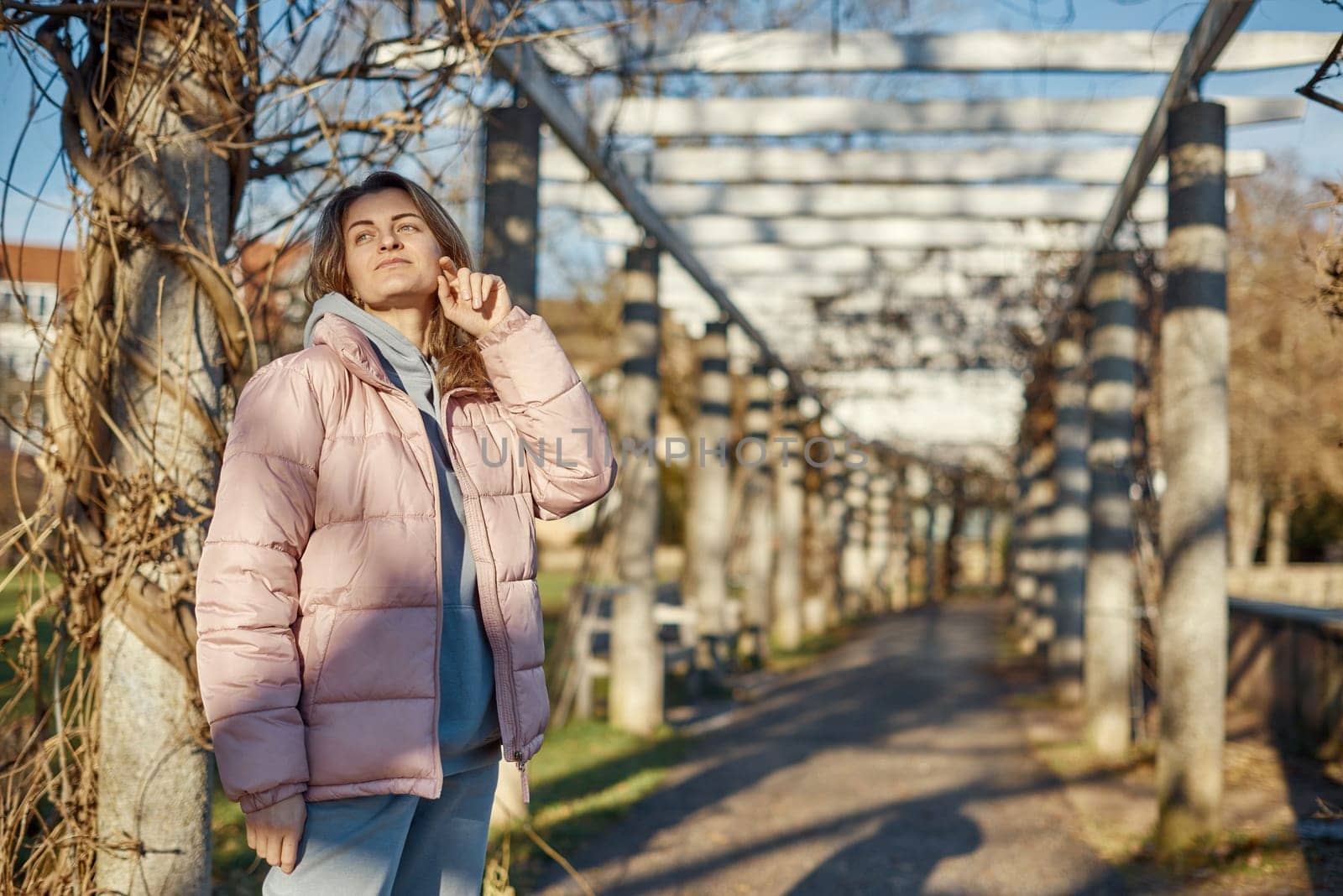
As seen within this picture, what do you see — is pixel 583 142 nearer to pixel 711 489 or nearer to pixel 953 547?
pixel 711 489

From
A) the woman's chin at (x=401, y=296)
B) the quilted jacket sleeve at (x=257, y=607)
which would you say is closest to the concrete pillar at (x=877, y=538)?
the woman's chin at (x=401, y=296)

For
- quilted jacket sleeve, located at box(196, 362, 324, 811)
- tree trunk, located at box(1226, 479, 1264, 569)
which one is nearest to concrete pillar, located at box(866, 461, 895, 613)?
tree trunk, located at box(1226, 479, 1264, 569)

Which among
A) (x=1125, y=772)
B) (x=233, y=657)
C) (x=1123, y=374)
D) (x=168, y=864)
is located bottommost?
(x=1125, y=772)

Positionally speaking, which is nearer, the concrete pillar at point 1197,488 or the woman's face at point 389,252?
the woman's face at point 389,252

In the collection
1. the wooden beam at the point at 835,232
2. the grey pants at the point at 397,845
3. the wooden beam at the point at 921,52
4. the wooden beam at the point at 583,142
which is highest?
the wooden beam at the point at 921,52

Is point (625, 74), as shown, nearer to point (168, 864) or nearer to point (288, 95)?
point (288, 95)

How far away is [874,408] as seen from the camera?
18.5 metres

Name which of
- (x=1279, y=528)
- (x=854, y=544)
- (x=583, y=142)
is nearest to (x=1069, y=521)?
(x=583, y=142)

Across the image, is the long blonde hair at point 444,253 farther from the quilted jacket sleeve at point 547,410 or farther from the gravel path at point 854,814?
the gravel path at point 854,814

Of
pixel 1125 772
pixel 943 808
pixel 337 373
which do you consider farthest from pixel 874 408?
pixel 337 373

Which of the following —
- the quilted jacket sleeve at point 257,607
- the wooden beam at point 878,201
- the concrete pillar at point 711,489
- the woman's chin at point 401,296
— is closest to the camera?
the quilted jacket sleeve at point 257,607

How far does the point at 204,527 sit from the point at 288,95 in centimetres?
97

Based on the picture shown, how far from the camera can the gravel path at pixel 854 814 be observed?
493 centimetres

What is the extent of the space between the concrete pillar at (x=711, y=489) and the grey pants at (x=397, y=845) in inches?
321
